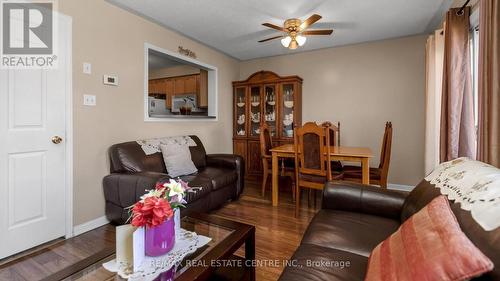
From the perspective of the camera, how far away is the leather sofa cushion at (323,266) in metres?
1.03

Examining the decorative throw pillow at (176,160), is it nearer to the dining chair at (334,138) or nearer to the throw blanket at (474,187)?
the dining chair at (334,138)

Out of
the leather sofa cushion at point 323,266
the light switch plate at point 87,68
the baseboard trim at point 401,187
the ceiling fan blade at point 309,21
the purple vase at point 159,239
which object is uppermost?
the ceiling fan blade at point 309,21

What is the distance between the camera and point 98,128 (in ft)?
8.27

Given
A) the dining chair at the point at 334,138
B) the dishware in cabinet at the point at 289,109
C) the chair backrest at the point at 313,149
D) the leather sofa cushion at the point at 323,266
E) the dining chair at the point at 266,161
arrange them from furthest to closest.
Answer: the dishware in cabinet at the point at 289,109 < the dining chair at the point at 266,161 < the dining chair at the point at 334,138 < the chair backrest at the point at 313,149 < the leather sofa cushion at the point at 323,266

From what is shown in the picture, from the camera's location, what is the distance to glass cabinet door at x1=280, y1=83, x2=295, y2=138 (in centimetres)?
434

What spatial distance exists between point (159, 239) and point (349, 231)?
41.0 inches

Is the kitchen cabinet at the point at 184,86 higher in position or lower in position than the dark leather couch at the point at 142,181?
higher

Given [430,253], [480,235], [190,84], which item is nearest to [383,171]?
[480,235]

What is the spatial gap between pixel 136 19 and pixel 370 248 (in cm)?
321

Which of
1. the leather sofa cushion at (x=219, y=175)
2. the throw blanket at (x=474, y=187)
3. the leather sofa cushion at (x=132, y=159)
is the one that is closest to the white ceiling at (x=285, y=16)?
the leather sofa cushion at (x=132, y=159)

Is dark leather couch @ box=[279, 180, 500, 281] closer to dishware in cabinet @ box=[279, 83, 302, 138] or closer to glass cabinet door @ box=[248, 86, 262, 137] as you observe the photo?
dishware in cabinet @ box=[279, 83, 302, 138]

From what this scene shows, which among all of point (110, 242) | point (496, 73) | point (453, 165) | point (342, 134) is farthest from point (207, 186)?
point (342, 134)

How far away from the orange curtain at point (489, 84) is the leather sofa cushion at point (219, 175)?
87.7 inches

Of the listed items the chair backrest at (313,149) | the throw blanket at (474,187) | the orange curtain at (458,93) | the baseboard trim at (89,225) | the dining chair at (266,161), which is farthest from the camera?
the dining chair at (266,161)
